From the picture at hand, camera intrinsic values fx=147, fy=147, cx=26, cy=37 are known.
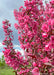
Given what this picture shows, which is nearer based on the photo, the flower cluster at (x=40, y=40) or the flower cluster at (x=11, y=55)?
the flower cluster at (x=40, y=40)

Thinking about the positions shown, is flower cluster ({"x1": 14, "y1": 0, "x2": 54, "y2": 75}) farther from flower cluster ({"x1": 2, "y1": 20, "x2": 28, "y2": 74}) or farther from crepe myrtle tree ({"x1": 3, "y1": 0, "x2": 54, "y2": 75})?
flower cluster ({"x1": 2, "y1": 20, "x2": 28, "y2": 74})

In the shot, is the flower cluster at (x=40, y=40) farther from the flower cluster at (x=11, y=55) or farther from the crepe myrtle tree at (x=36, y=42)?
the flower cluster at (x=11, y=55)

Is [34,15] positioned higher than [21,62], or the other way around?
[34,15]

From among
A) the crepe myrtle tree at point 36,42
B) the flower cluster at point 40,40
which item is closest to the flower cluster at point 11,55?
the crepe myrtle tree at point 36,42

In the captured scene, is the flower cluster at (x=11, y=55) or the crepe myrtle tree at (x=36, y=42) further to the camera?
the flower cluster at (x=11, y=55)

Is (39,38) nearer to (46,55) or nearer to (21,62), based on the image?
(46,55)

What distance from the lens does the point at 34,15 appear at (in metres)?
2.64

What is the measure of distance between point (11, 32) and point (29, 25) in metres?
1.06

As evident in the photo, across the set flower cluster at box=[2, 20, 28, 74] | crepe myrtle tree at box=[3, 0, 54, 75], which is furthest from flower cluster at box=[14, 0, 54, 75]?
flower cluster at box=[2, 20, 28, 74]

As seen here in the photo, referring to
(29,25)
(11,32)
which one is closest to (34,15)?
(29,25)

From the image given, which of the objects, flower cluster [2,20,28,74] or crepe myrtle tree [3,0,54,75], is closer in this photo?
crepe myrtle tree [3,0,54,75]

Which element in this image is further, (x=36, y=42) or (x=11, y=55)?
(x=11, y=55)

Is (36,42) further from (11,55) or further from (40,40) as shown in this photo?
(11,55)

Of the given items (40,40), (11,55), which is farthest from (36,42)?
(11,55)
